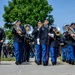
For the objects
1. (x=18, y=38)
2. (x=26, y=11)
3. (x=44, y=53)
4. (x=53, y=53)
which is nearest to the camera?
(x=44, y=53)

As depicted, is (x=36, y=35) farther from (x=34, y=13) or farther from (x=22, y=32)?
(x=34, y=13)

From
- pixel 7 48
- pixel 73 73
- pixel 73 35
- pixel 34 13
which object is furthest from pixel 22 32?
pixel 34 13

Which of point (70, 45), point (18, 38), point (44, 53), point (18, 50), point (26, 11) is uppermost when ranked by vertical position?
point (26, 11)

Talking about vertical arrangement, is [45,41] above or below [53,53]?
above

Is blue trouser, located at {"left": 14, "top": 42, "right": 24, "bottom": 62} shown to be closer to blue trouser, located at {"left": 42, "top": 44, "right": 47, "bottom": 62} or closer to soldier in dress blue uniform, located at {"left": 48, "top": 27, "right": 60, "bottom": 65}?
blue trouser, located at {"left": 42, "top": 44, "right": 47, "bottom": 62}

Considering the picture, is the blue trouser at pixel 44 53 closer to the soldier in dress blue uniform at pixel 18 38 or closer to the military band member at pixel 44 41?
the military band member at pixel 44 41

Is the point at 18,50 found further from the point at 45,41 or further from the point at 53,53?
the point at 53,53

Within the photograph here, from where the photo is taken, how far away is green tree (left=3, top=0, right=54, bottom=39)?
64.9 metres

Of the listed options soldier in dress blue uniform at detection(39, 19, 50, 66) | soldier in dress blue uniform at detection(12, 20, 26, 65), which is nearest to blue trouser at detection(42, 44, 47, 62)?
soldier in dress blue uniform at detection(39, 19, 50, 66)

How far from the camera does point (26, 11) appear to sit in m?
65.1

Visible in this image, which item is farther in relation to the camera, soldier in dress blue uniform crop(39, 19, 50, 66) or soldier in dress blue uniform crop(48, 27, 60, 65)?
soldier in dress blue uniform crop(48, 27, 60, 65)

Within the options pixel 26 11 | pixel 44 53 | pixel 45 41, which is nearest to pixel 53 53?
pixel 44 53

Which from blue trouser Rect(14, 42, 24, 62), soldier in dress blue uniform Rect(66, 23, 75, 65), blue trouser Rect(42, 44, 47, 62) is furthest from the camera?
soldier in dress blue uniform Rect(66, 23, 75, 65)

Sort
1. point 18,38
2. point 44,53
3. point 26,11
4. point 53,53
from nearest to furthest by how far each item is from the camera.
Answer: point 44,53, point 18,38, point 53,53, point 26,11
